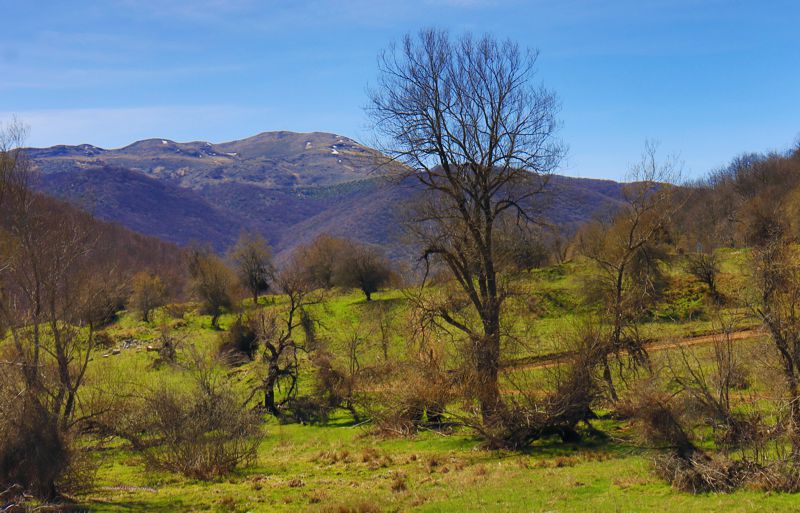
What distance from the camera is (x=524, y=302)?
80.4 ft

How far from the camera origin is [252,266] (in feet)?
212

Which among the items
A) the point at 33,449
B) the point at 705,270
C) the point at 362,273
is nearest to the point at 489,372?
the point at 33,449

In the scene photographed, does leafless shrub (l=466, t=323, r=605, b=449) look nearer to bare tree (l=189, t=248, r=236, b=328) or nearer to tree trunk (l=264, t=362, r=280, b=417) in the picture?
tree trunk (l=264, t=362, r=280, b=417)

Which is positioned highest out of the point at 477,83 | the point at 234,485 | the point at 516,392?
the point at 477,83

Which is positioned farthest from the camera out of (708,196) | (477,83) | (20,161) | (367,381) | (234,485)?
(708,196)

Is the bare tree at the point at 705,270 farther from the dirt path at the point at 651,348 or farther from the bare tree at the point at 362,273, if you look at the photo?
the bare tree at the point at 362,273

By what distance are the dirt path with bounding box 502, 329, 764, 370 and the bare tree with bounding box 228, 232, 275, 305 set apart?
39945 mm

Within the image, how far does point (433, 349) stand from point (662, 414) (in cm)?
990

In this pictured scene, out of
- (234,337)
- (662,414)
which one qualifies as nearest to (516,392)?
(662,414)

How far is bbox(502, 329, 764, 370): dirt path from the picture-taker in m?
20.5

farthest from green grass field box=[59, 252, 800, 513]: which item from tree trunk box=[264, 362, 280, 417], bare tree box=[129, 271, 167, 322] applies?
bare tree box=[129, 271, 167, 322]

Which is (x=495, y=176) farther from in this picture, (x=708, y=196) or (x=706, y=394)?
A: (x=708, y=196)

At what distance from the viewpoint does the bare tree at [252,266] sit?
64250 millimetres

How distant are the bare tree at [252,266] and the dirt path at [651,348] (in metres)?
39.9
